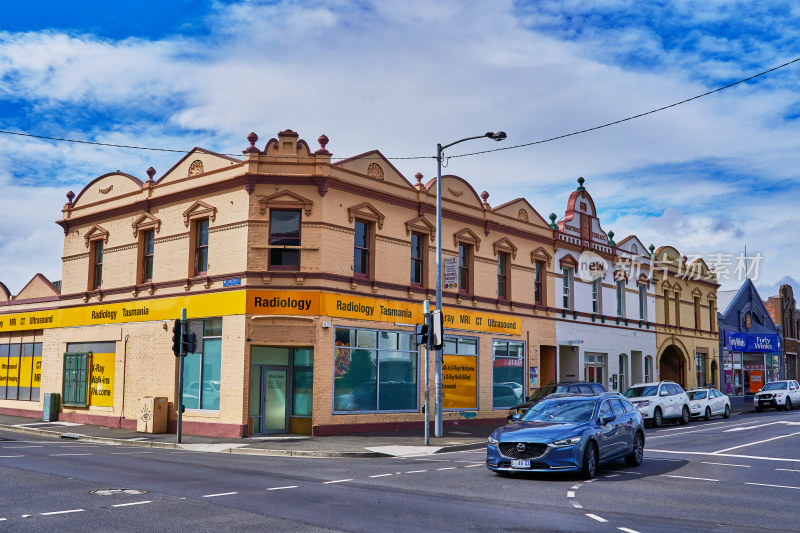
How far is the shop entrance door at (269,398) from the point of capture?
2256 centimetres

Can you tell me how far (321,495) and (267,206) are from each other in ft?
44.5

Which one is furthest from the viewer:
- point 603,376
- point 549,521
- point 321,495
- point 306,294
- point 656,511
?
point 603,376

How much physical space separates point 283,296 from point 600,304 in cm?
1942

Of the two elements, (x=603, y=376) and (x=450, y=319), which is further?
(x=603, y=376)

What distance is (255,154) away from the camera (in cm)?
2314

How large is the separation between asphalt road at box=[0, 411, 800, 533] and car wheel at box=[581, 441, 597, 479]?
24 centimetres

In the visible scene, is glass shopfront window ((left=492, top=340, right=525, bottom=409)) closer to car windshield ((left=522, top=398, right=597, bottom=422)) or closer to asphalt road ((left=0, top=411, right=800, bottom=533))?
asphalt road ((left=0, top=411, right=800, bottom=533))

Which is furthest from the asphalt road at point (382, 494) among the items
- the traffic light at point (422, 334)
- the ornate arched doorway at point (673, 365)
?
the ornate arched doorway at point (673, 365)

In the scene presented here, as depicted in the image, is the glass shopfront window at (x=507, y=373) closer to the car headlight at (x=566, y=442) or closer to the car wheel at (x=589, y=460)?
the car wheel at (x=589, y=460)

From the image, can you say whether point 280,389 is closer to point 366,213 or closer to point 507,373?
point 366,213

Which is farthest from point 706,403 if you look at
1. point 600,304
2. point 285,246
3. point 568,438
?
point 568,438

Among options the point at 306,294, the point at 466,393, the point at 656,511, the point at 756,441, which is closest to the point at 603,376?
the point at 466,393

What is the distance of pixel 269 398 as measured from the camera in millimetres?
22891

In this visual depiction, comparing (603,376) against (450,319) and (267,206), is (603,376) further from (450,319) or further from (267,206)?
(267,206)
